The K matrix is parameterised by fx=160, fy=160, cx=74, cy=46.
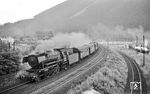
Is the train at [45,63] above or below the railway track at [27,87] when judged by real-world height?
above

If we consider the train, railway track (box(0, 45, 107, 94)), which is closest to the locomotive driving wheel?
the train

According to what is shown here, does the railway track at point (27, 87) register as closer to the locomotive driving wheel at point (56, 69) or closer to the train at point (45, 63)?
the train at point (45, 63)

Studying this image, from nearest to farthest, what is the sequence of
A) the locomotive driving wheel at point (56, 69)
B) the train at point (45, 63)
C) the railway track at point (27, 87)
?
1. the railway track at point (27, 87)
2. the train at point (45, 63)
3. the locomotive driving wheel at point (56, 69)

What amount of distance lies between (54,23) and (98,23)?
141 feet

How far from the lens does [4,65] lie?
79.7 ft

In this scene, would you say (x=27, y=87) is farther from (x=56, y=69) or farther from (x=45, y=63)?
(x=56, y=69)

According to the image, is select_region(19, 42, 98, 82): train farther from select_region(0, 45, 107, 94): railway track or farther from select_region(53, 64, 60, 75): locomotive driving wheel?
select_region(0, 45, 107, 94): railway track

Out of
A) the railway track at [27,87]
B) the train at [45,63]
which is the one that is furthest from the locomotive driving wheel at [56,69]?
the railway track at [27,87]

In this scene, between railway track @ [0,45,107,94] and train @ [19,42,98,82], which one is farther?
train @ [19,42,98,82]

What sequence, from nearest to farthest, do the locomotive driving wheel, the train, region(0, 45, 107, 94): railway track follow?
1. region(0, 45, 107, 94): railway track
2. the train
3. the locomotive driving wheel

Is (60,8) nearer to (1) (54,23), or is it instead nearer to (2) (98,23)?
(1) (54,23)

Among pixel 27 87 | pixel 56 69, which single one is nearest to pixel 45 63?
pixel 56 69

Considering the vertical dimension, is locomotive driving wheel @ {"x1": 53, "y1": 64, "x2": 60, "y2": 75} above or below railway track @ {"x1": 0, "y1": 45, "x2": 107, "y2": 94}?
above

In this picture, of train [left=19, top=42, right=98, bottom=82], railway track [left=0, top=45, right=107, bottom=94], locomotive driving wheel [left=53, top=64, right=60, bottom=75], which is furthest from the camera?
locomotive driving wheel [left=53, top=64, right=60, bottom=75]
